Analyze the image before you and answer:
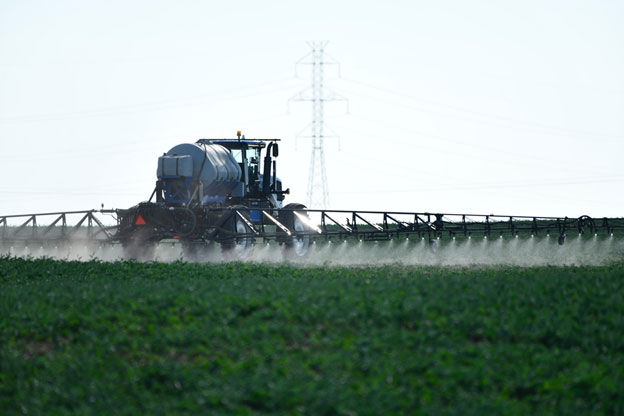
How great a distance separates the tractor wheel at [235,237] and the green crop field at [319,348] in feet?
35.4

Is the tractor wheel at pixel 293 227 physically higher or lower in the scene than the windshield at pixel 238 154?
lower

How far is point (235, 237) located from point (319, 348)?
15660 mm

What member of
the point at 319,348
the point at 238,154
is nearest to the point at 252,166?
the point at 238,154

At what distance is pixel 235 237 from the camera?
26703 mm

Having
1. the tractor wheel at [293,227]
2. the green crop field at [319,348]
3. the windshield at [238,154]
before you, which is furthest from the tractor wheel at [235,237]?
the green crop field at [319,348]

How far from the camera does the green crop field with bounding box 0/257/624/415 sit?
9719 millimetres

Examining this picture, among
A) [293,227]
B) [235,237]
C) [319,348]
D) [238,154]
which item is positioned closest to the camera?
[319,348]

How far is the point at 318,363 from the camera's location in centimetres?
1064

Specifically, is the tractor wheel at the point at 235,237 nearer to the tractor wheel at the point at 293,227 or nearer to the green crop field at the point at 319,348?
the tractor wheel at the point at 293,227

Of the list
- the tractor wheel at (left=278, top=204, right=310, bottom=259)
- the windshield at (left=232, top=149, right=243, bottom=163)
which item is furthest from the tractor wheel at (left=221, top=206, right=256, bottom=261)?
the windshield at (left=232, top=149, right=243, bottom=163)

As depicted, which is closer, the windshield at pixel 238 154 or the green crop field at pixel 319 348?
the green crop field at pixel 319 348

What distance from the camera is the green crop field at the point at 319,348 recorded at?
31.9 feet

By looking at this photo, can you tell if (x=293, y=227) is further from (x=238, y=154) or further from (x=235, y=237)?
(x=235, y=237)

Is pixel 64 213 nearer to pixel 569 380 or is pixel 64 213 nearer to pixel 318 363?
pixel 318 363
